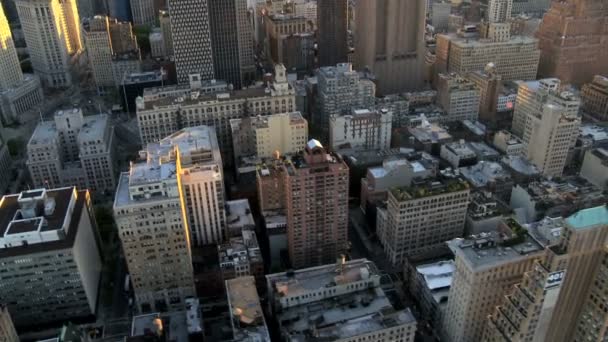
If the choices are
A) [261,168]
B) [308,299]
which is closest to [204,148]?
[261,168]

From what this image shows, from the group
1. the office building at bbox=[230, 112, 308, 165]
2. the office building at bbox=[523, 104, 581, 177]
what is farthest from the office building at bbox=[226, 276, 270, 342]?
the office building at bbox=[523, 104, 581, 177]

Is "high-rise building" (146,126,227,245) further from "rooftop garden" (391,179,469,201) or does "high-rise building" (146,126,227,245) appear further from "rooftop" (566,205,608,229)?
"rooftop" (566,205,608,229)

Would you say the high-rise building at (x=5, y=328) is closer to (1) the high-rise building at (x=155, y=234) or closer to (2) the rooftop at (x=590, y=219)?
(1) the high-rise building at (x=155, y=234)

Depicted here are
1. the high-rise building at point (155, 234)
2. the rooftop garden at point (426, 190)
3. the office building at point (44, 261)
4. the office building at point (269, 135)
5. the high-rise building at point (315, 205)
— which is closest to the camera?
the high-rise building at point (155, 234)

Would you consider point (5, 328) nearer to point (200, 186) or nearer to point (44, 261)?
point (44, 261)

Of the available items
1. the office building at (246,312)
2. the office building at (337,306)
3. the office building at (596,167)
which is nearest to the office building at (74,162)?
the office building at (246,312)
